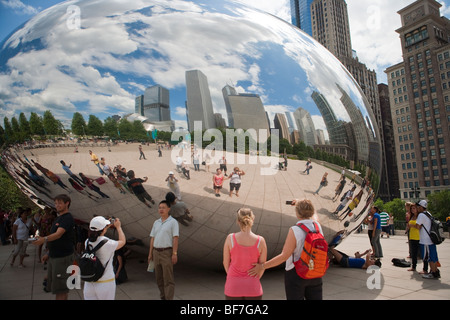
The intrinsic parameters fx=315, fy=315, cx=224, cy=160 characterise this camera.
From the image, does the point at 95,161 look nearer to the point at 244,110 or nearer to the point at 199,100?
the point at 199,100

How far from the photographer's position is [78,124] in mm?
A: 4461

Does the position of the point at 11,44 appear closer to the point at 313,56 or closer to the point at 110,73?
the point at 110,73

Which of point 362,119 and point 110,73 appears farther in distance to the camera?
point 362,119

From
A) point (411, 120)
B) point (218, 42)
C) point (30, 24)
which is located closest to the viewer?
point (218, 42)

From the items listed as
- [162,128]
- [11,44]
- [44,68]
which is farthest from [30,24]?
[162,128]

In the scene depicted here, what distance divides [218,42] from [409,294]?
15.5 feet

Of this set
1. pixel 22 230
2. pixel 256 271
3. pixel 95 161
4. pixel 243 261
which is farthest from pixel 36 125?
pixel 22 230

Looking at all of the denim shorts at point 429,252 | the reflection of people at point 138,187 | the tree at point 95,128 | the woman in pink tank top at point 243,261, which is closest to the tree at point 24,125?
the tree at point 95,128

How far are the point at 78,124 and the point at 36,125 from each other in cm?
91

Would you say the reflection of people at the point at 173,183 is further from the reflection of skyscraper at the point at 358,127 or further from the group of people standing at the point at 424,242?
the group of people standing at the point at 424,242

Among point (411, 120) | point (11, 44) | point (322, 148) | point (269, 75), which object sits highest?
point (411, 120)

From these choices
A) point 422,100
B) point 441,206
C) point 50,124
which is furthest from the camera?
point 422,100

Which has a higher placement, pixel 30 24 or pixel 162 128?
pixel 30 24
